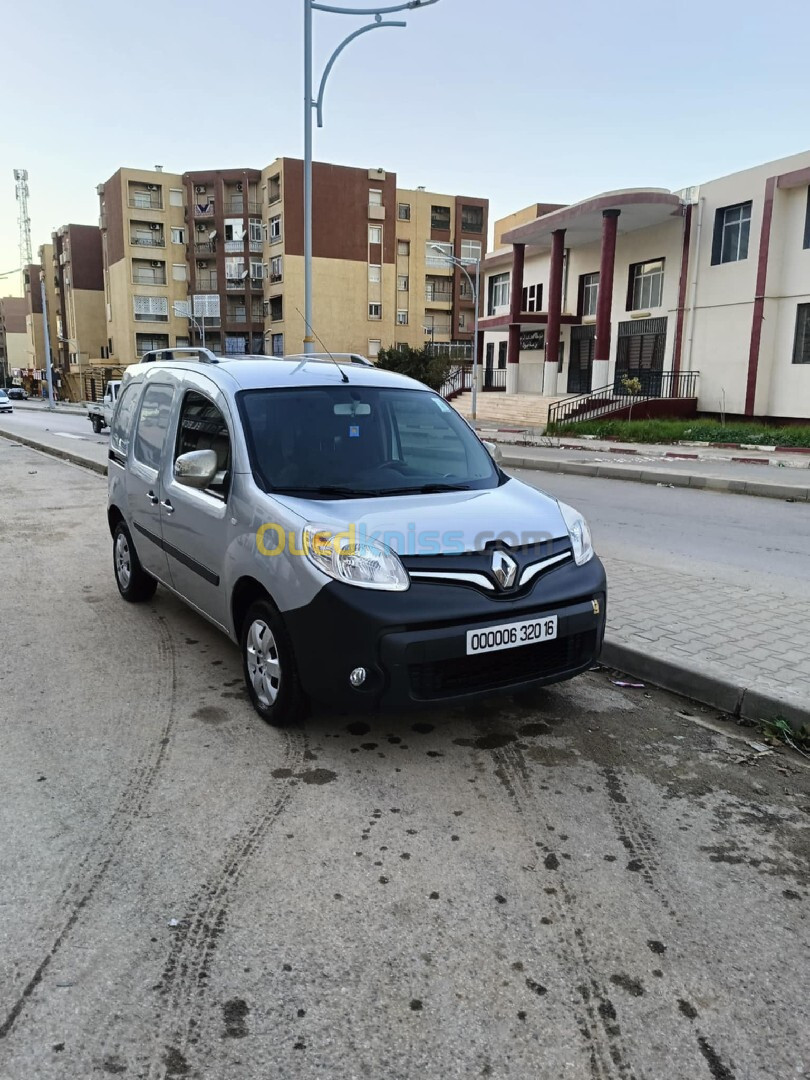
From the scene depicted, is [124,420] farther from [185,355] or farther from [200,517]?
[200,517]

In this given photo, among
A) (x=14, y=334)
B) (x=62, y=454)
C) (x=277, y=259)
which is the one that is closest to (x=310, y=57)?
(x=62, y=454)

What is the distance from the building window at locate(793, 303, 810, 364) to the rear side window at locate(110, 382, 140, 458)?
23643mm

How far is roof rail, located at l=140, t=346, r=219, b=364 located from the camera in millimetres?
5242

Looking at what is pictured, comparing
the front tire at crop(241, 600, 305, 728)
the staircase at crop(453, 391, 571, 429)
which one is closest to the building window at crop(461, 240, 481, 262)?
the staircase at crop(453, 391, 571, 429)

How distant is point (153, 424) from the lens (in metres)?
5.55

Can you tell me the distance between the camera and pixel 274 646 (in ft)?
12.8

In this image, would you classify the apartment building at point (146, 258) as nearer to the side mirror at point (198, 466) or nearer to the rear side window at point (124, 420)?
the rear side window at point (124, 420)

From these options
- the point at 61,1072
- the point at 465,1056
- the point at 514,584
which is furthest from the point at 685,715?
the point at 61,1072

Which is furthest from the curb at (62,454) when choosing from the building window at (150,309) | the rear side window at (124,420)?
the building window at (150,309)

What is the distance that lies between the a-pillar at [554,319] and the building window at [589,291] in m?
1.10

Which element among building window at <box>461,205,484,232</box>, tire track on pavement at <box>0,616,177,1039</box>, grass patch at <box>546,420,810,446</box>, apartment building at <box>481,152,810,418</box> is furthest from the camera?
building window at <box>461,205,484,232</box>

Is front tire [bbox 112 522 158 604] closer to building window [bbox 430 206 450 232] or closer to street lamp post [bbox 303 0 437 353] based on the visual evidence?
street lamp post [bbox 303 0 437 353]

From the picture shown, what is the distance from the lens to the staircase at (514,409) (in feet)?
102

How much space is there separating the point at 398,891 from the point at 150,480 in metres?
3.58
